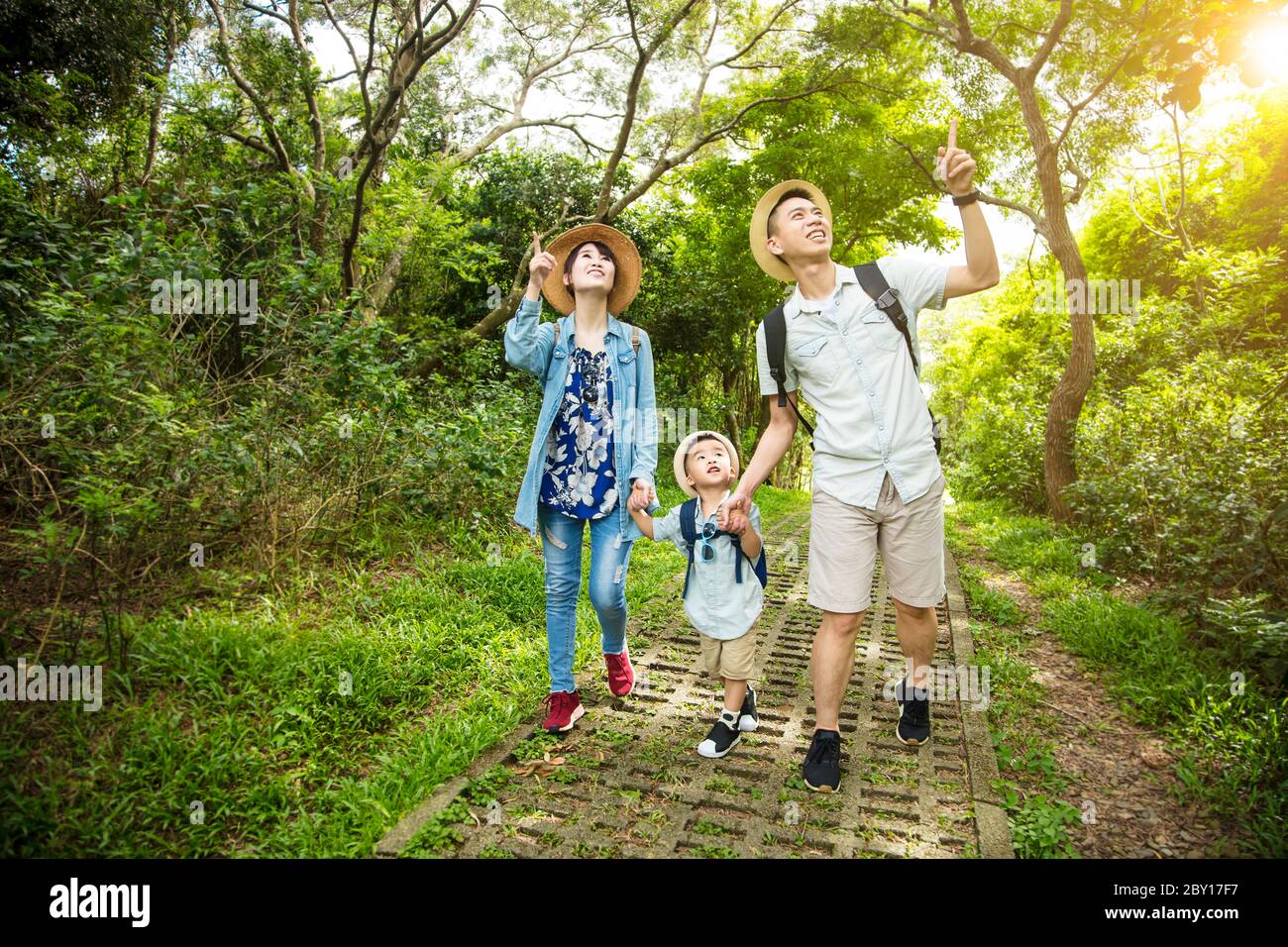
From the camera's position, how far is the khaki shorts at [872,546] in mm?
2760

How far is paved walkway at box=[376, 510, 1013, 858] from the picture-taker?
2385mm

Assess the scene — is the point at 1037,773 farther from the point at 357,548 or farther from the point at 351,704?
the point at 357,548

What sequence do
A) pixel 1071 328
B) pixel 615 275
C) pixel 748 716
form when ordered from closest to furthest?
pixel 748 716, pixel 615 275, pixel 1071 328

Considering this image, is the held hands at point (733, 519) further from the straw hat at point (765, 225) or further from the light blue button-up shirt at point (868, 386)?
the straw hat at point (765, 225)

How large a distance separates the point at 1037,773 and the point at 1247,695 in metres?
1.25

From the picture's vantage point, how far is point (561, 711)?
3.14m

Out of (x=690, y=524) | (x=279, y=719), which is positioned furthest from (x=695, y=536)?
(x=279, y=719)

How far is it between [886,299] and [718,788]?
2.06m

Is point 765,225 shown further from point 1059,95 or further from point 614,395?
point 1059,95

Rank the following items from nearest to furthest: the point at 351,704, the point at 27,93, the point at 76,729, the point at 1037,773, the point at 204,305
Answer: the point at 76,729
the point at 1037,773
the point at 351,704
the point at 204,305
the point at 27,93

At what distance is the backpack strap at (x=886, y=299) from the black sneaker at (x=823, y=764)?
49.7 inches

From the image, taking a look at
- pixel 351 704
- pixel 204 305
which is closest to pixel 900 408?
pixel 351 704

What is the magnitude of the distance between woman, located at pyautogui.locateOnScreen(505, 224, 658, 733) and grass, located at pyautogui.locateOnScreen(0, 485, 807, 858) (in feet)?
2.09
